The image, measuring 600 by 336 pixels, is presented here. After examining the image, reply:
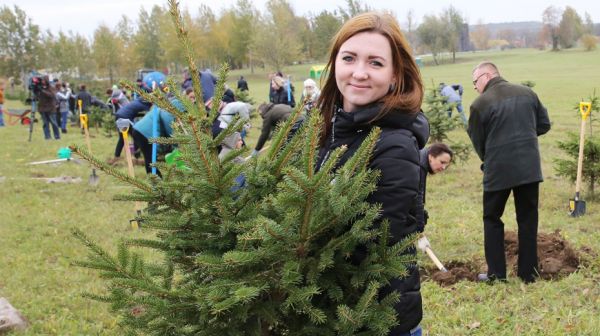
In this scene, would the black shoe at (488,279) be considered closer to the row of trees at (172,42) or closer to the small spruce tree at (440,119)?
the small spruce tree at (440,119)

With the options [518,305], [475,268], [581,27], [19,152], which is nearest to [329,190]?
[518,305]

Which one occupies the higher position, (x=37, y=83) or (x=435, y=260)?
(x=37, y=83)

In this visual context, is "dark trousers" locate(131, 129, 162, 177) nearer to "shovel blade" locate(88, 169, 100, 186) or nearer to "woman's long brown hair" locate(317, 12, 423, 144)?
"shovel blade" locate(88, 169, 100, 186)

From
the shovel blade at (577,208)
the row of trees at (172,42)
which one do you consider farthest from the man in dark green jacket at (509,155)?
the row of trees at (172,42)

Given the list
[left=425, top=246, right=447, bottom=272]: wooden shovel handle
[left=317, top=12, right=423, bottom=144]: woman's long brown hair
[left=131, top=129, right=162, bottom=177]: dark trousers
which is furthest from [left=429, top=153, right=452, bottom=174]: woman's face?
[left=131, top=129, right=162, bottom=177]: dark trousers

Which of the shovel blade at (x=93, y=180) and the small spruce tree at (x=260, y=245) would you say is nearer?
the small spruce tree at (x=260, y=245)

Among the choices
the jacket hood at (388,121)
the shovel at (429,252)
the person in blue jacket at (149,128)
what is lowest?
the shovel at (429,252)

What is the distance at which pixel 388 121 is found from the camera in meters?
1.70

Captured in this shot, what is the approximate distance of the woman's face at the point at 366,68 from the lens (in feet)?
5.76

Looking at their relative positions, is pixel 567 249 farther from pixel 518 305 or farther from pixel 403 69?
pixel 403 69

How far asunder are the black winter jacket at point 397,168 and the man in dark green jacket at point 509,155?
3320mm

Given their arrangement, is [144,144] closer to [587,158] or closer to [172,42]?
[587,158]

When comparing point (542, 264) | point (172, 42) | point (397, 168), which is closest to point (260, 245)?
point (397, 168)

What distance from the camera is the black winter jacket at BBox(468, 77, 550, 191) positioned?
15.7 feet
